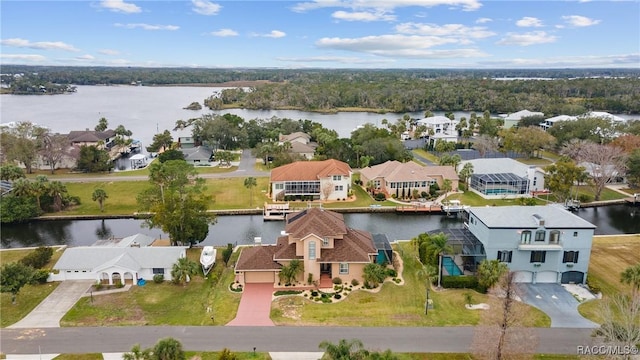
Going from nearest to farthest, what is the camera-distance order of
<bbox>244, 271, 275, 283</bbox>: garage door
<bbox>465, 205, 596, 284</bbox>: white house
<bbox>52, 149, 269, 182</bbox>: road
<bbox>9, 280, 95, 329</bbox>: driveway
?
<bbox>9, 280, 95, 329</bbox>: driveway, <bbox>465, 205, 596, 284</bbox>: white house, <bbox>244, 271, 275, 283</bbox>: garage door, <bbox>52, 149, 269, 182</bbox>: road

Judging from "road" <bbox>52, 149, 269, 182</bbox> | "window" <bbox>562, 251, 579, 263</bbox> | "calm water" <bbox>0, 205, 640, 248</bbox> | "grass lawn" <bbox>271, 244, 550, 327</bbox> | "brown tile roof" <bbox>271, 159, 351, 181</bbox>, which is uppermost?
"brown tile roof" <bbox>271, 159, 351, 181</bbox>

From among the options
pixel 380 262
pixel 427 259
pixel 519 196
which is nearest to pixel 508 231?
pixel 427 259

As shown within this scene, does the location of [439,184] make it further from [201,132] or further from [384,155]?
[201,132]

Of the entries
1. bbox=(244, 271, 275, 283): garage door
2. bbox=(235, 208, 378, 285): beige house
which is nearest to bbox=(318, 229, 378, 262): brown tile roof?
bbox=(235, 208, 378, 285): beige house

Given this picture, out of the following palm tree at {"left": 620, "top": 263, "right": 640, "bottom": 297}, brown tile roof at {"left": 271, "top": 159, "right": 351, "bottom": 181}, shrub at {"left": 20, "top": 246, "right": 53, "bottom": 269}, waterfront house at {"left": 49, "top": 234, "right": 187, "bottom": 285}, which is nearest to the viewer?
palm tree at {"left": 620, "top": 263, "right": 640, "bottom": 297}

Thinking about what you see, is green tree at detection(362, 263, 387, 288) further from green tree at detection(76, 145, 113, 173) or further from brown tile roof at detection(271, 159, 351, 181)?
green tree at detection(76, 145, 113, 173)

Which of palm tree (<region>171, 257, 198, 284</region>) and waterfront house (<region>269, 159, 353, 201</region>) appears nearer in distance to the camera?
palm tree (<region>171, 257, 198, 284</region>)

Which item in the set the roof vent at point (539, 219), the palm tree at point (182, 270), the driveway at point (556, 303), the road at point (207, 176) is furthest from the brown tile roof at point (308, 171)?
the driveway at point (556, 303)
